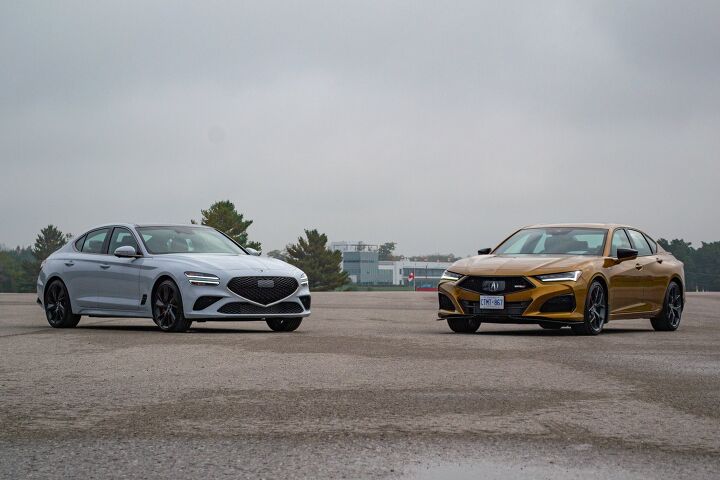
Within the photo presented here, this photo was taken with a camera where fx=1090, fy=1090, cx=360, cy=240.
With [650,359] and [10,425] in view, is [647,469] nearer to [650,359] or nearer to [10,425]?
[10,425]

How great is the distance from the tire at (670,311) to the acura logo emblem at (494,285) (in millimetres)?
3435

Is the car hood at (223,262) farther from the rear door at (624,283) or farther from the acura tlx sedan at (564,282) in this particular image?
the rear door at (624,283)

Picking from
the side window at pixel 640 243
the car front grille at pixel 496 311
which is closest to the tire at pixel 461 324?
the car front grille at pixel 496 311

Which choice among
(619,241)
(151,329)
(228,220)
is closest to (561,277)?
(619,241)

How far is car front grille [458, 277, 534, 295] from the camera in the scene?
14094 millimetres

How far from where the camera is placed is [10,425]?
246 inches

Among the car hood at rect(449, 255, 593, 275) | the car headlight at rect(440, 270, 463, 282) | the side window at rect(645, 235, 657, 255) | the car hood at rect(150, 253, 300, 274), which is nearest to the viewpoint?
the car hood at rect(449, 255, 593, 275)

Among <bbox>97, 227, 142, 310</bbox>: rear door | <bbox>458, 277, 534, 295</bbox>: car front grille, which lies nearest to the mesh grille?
<bbox>97, 227, 142, 310</bbox>: rear door

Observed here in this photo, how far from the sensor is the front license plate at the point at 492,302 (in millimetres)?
14094

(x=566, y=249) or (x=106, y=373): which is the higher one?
(x=566, y=249)

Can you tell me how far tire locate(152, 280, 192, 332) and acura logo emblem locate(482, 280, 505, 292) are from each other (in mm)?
3924

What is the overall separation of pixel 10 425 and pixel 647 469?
11.7 feet

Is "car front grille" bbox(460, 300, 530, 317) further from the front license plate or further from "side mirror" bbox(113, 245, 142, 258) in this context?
"side mirror" bbox(113, 245, 142, 258)

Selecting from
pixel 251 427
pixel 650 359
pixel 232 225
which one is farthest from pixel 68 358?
pixel 232 225
